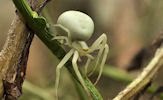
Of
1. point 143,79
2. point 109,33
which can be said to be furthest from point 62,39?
point 109,33

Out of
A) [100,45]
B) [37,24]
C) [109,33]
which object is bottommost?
[109,33]

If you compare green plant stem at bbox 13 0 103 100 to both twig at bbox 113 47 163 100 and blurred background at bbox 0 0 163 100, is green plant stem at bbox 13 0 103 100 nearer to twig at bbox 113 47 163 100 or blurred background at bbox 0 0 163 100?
twig at bbox 113 47 163 100

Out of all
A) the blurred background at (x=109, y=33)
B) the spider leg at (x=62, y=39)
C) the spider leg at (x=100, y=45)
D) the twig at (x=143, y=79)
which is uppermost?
the spider leg at (x=62, y=39)

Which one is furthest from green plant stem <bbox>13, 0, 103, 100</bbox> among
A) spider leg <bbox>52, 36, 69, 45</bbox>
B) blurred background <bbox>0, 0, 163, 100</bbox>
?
blurred background <bbox>0, 0, 163, 100</bbox>

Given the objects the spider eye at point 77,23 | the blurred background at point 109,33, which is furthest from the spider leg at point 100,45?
the blurred background at point 109,33

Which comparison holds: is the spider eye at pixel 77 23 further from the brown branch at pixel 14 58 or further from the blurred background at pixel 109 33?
the blurred background at pixel 109 33

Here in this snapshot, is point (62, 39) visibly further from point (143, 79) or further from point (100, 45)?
point (143, 79)
